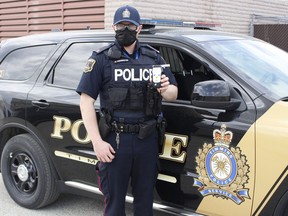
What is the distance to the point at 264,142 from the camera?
7.88ft

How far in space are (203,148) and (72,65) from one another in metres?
1.48

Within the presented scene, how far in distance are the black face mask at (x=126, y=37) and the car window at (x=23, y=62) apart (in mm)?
1348

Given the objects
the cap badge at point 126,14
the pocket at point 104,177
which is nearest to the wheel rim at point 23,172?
the pocket at point 104,177

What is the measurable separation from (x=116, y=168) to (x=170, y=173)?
43cm

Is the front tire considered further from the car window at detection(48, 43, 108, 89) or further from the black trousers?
the black trousers

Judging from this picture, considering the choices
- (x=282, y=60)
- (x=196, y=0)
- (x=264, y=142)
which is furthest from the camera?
(x=196, y=0)

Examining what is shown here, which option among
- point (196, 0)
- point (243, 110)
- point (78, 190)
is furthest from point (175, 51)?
point (196, 0)

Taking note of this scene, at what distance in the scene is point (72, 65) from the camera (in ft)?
11.6

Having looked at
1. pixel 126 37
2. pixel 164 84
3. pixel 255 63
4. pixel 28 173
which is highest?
pixel 126 37

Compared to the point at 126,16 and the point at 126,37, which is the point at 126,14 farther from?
the point at 126,37

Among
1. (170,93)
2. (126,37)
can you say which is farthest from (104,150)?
(126,37)

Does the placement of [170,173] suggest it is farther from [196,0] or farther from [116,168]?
[196,0]

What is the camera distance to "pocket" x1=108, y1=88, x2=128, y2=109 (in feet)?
8.36

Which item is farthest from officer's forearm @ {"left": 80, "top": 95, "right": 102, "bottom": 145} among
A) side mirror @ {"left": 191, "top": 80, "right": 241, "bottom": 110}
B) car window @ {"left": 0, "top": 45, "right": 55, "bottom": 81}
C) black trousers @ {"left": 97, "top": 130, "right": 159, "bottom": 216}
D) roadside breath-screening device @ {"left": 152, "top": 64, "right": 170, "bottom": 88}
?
car window @ {"left": 0, "top": 45, "right": 55, "bottom": 81}
